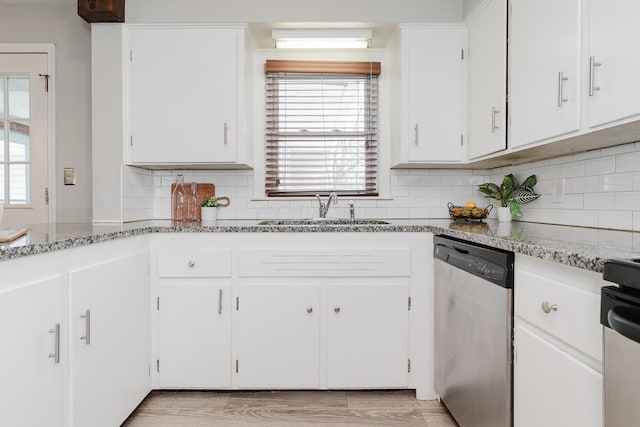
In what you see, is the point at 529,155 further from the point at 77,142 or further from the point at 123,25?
the point at 77,142

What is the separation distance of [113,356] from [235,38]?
1791mm

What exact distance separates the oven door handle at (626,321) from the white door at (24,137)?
2984 mm

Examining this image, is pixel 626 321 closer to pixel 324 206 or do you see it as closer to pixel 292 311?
pixel 292 311

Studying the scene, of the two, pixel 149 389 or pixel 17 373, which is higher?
pixel 17 373

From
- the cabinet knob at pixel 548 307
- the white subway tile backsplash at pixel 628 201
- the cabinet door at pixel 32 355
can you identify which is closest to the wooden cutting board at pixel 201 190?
the cabinet door at pixel 32 355

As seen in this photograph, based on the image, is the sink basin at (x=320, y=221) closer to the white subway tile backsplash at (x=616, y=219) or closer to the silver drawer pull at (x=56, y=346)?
the white subway tile backsplash at (x=616, y=219)

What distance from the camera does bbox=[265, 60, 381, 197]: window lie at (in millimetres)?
2783

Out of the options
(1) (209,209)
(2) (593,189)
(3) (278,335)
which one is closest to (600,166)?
(2) (593,189)

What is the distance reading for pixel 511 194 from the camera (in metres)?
2.39

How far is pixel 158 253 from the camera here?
2.09 metres

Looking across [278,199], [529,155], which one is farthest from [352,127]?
[529,155]

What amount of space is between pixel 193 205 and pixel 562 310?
2.21 m

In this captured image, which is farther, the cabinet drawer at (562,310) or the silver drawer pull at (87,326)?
the silver drawer pull at (87,326)

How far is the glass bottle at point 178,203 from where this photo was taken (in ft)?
8.82
